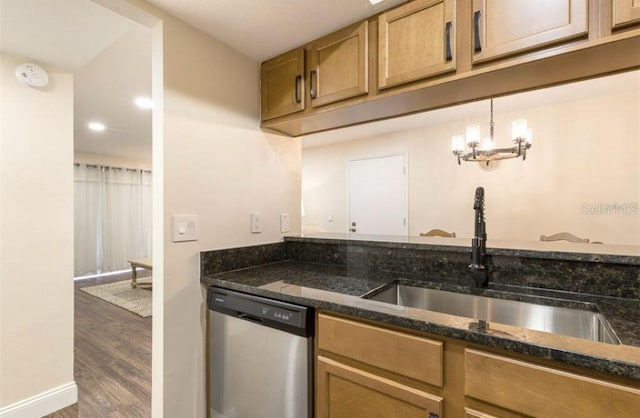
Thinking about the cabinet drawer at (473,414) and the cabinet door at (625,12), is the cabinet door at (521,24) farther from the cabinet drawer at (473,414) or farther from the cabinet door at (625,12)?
the cabinet drawer at (473,414)

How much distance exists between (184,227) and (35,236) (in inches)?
46.1

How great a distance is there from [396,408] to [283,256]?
1.12m

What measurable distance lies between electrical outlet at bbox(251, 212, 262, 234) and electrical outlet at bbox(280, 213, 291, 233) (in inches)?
6.9

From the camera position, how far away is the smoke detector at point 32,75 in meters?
1.73

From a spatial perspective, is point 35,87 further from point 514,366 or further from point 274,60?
point 514,366

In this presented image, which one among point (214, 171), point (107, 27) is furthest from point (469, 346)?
point (107, 27)

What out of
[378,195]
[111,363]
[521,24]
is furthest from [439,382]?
[378,195]

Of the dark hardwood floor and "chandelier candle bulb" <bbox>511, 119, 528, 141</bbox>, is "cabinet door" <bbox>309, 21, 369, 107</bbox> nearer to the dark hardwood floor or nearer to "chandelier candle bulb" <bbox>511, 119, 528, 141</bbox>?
"chandelier candle bulb" <bbox>511, 119, 528, 141</bbox>

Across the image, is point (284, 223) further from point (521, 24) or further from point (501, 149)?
point (501, 149)

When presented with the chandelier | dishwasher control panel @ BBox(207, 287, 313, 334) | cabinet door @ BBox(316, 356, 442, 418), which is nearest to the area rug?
dishwasher control panel @ BBox(207, 287, 313, 334)

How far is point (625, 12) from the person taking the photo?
34.3 inches

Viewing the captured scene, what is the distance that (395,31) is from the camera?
1.25 m

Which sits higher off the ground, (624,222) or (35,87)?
(35,87)

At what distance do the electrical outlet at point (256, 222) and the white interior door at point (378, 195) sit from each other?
3.06m
